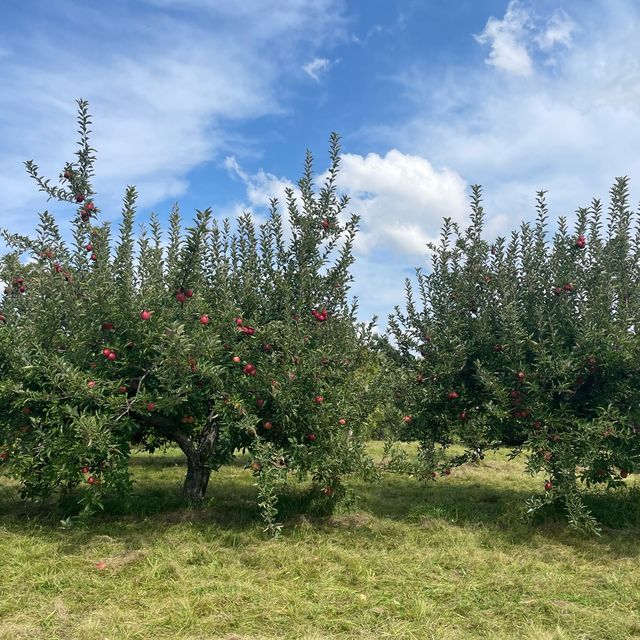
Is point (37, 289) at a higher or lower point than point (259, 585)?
higher

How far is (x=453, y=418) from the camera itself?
30.7 feet

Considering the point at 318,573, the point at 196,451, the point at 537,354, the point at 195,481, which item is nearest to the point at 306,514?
the point at 195,481

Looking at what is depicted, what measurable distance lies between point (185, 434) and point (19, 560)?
8.63 feet

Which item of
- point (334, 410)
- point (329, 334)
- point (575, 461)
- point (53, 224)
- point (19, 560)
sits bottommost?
point (19, 560)

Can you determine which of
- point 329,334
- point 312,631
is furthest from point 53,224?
point 312,631

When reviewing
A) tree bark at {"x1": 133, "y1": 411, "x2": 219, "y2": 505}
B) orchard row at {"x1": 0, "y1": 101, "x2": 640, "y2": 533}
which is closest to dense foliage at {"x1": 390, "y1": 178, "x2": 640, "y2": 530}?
orchard row at {"x1": 0, "y1": 101, "x2": 640, "y2": 533}

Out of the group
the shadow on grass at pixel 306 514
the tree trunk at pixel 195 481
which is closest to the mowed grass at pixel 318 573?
the shadow on grass at pixel 306 514

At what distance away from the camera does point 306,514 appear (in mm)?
8742

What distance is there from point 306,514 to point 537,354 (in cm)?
407

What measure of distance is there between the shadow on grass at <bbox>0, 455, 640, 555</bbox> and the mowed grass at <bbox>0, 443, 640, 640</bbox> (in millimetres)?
34

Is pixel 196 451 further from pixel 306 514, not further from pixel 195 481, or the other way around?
pixel 306 514

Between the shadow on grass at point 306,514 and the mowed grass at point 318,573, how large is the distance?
0.03 m

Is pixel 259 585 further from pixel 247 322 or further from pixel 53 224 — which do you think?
pixel 53 224

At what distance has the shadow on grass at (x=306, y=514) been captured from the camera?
7.96m
